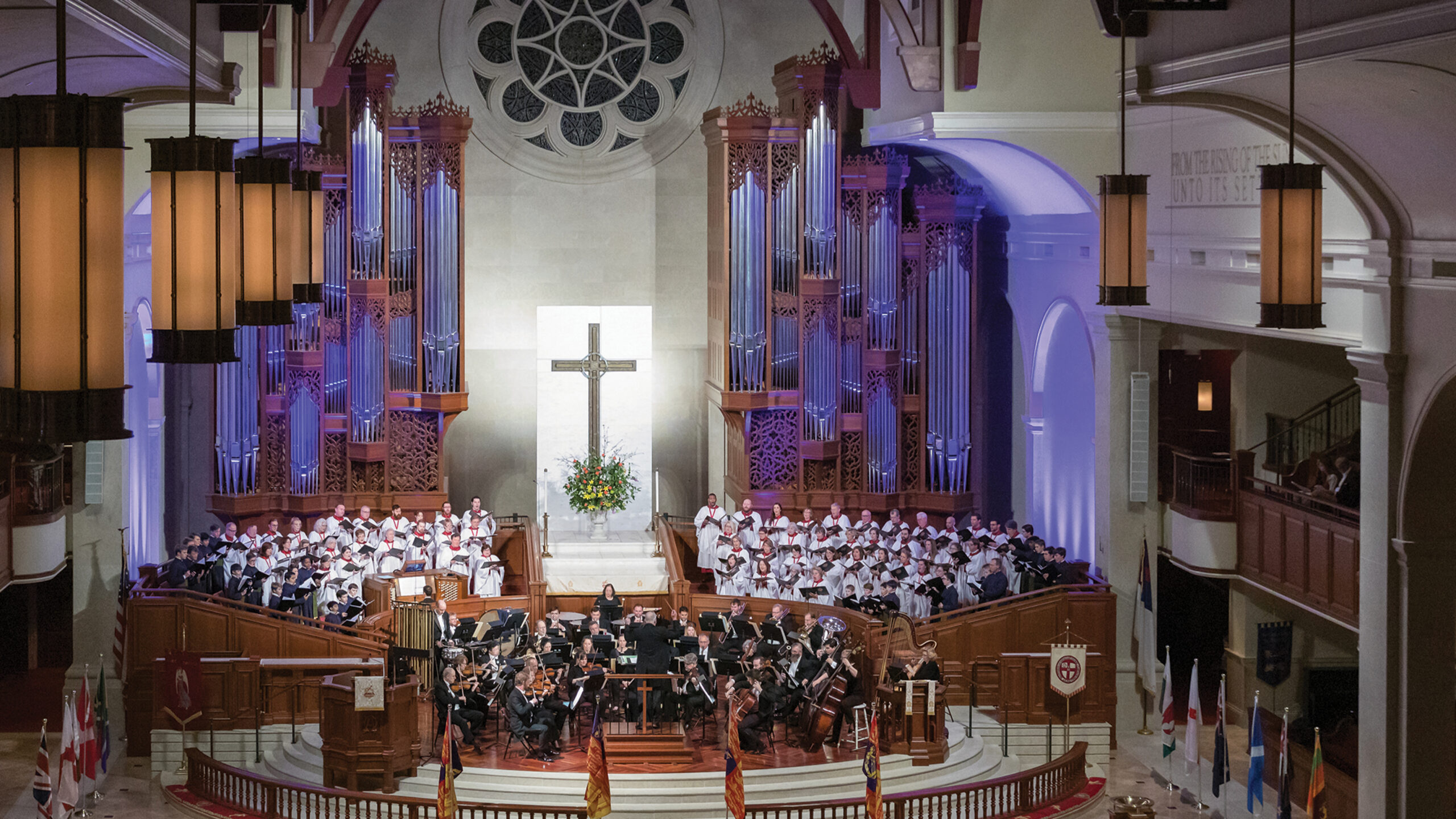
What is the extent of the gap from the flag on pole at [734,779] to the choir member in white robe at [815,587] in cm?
486

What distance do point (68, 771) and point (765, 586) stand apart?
7840 millimetres

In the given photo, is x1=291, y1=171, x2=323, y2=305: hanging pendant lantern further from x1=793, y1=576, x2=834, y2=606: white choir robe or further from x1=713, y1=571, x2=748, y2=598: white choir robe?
x1=713, y1=571, x2=748, y2=598: white choir robe

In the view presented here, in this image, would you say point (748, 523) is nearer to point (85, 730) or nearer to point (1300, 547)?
point (1300, 547)

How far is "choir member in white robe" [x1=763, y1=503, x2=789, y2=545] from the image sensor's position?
1978cm

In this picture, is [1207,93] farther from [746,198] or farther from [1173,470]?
[746,198]

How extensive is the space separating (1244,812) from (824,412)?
765 centimetres

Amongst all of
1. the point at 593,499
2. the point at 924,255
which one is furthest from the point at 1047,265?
the point at 593,499

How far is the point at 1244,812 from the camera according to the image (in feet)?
50.1

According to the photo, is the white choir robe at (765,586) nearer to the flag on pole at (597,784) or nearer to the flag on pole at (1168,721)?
the flag on pole at (1168,721)

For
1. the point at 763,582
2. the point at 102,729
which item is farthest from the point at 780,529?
the point at 102,729

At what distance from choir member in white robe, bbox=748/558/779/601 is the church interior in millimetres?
69

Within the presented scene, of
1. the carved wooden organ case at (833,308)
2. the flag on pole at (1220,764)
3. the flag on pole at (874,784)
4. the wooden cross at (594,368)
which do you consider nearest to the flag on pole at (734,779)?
the flag on pole at (874,784)

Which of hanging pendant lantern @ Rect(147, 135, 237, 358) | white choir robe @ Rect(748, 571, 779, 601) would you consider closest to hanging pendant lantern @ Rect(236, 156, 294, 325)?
hanging pendant lantern @ Rect(147, 135, 237, 358)

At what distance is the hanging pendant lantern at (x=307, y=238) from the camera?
10227 mm
